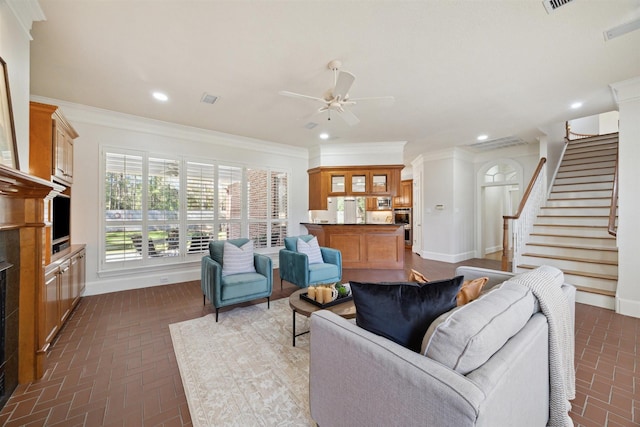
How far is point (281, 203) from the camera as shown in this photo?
20.1 feet

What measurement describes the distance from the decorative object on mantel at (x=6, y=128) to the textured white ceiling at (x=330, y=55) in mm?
764

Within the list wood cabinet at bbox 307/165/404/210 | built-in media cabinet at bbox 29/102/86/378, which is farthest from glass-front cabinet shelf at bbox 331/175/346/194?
built-in media cabinet at bbox 29/102/86/378

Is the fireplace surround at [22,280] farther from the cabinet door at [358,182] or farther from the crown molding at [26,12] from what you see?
the cabinet door at [358,182]

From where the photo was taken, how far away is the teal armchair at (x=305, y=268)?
12.3ft

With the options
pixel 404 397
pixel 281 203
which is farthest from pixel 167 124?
pixel 404 397

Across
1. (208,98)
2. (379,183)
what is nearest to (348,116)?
(208,98)

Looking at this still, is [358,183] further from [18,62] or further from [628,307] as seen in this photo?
[18,62]

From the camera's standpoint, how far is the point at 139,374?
7.02 feet

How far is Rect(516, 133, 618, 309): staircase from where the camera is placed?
148 inches

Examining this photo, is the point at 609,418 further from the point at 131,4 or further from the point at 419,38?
the point at 131,4

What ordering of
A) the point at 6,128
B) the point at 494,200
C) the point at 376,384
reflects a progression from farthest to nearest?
the point at 494,200, the point at 6,128, the point at 376,384

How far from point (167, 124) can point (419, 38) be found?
4.24 meters

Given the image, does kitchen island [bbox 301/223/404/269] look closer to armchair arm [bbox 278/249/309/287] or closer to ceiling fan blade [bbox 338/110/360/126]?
armchair arm [bbox 278/249/309/287]

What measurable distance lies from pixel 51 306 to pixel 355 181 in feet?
17.6
